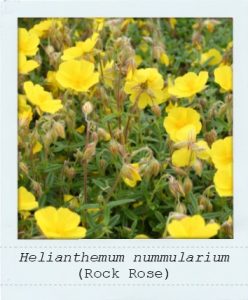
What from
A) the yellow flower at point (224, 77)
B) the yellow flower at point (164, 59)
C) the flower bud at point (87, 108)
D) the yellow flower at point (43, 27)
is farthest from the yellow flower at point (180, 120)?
the yellow flower at point (43, 27)

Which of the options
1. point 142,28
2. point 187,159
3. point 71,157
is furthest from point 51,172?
point 142,28

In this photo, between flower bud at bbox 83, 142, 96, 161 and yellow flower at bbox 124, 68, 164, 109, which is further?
yellow flower at bbox 124, 68, 164, 109

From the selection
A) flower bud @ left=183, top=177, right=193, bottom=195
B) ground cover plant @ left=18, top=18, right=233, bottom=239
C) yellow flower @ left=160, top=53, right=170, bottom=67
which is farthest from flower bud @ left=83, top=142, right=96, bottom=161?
yellow flower @ left=160, top=53, right=170, bottom=67

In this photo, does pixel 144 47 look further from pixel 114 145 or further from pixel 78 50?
pixel 114 145

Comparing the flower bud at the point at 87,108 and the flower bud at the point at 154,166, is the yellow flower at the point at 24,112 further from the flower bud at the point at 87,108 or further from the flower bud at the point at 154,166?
the flower bud at the point at 154,166

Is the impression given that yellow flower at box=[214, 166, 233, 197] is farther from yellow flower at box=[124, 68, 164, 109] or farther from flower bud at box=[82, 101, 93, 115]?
flower bud at box=[82, 101, 93, 115]
